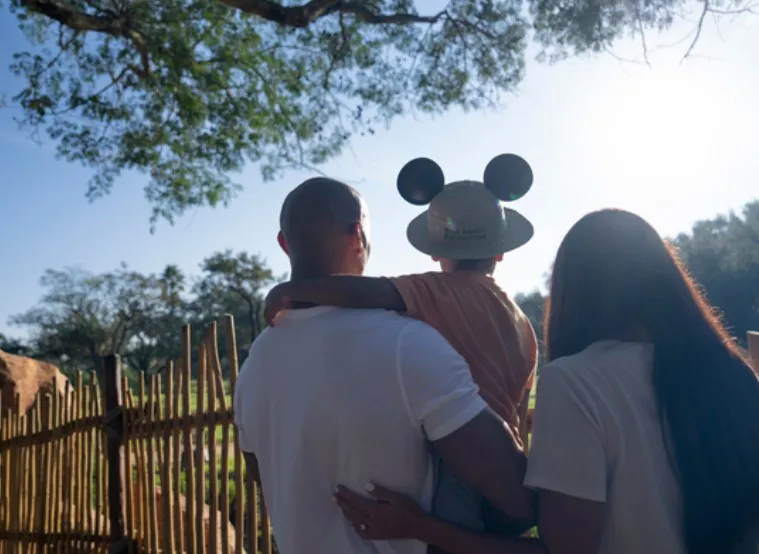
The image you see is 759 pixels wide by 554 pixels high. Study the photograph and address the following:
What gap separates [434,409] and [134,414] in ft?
12.5

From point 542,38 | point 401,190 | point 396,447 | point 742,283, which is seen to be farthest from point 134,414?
point 742,283

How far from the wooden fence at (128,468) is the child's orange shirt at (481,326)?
5.55 feet

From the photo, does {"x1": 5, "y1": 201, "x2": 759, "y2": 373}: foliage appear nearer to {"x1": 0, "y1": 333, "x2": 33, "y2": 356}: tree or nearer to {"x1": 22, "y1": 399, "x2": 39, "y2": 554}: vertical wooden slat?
{"x1": 0, "y1": 333, "x2": 33, "y2": 356}: tree

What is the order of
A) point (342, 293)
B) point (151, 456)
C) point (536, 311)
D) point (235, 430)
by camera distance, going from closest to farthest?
1. point (342, 293)
2. point (235, 430)
3. point (151, 456)
4. point (536, 311)

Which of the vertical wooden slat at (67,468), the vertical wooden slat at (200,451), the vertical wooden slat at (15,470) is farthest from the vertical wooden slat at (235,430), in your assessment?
the vertical wooden slat at (15,470)

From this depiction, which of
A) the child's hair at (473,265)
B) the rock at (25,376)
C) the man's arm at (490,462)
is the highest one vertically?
the rock at (25,376)

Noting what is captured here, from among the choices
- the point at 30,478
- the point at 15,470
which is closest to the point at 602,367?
the point at 30,478

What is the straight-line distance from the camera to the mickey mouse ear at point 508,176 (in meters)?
2.01

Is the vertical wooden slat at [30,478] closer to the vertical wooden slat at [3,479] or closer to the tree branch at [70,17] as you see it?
the vertical wooden slat at [3,479]

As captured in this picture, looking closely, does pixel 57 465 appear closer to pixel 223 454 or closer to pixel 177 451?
pixel 177 451

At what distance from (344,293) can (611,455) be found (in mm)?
644

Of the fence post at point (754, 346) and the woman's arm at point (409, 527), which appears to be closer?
the woman's arm at point (409, 527)

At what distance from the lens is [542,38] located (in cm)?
845

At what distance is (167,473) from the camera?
4.36 m
